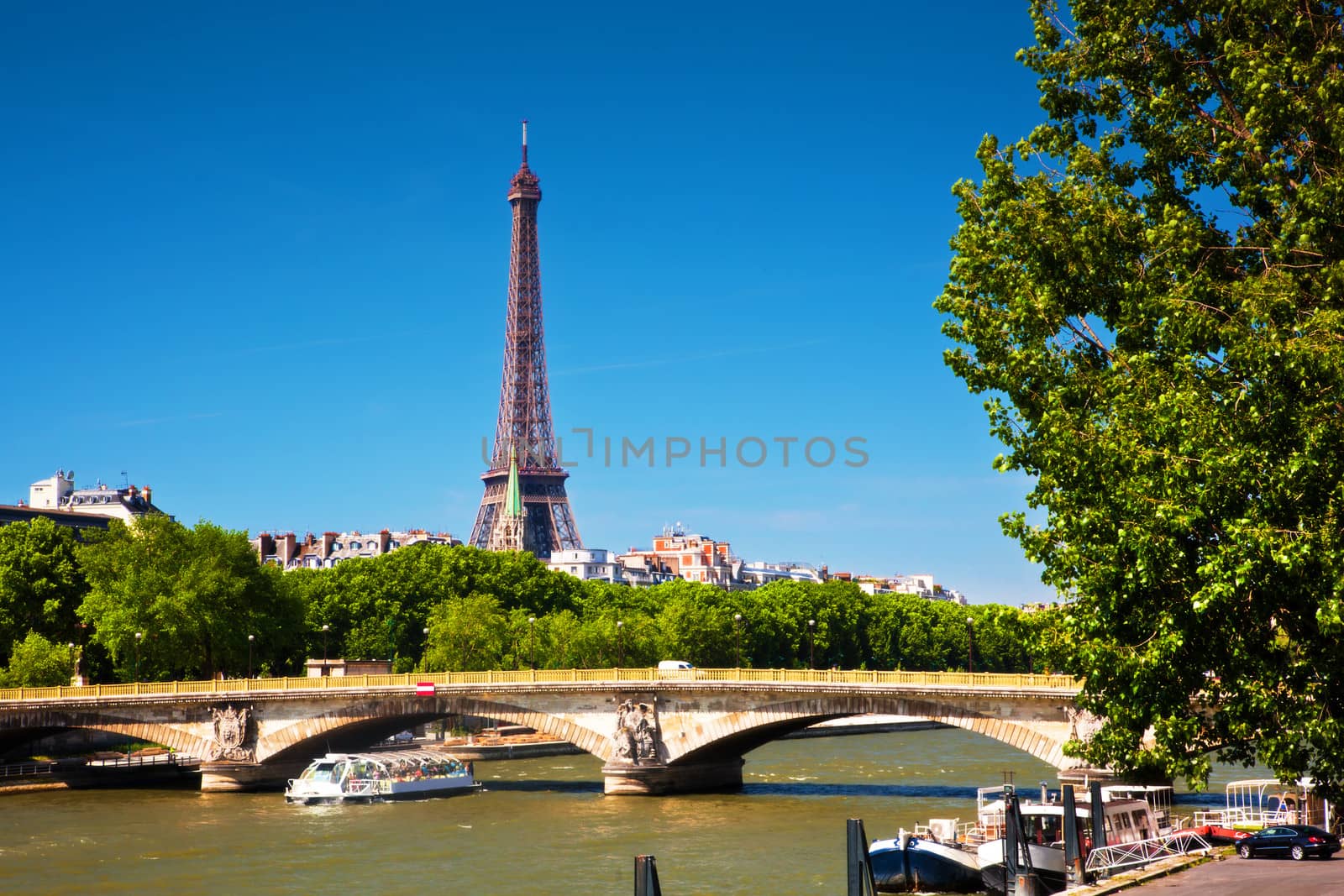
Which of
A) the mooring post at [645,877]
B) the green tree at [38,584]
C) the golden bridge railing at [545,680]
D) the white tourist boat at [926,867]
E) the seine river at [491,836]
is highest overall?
the green tree at [38,584]

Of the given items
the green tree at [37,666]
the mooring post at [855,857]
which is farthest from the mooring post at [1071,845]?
the green tree at [37,666]

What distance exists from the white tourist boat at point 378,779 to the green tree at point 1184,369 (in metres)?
40.9

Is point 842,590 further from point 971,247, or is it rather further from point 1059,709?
point 971,247

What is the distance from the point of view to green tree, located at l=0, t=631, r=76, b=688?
68.4 metres

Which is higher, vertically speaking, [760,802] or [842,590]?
[842,590]

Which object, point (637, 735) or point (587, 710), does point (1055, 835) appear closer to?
point (637, 735)

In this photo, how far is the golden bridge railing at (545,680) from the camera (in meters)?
51.9

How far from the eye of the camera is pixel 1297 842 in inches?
1001

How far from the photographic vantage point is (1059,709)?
1906 inches

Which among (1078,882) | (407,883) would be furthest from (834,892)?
(407,883)

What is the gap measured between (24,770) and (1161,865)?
171 feet

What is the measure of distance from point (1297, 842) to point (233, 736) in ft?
151

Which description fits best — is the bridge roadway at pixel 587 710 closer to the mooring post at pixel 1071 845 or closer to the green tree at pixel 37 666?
the green tree at pixel 37 666

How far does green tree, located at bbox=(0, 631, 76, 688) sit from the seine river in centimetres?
1182
